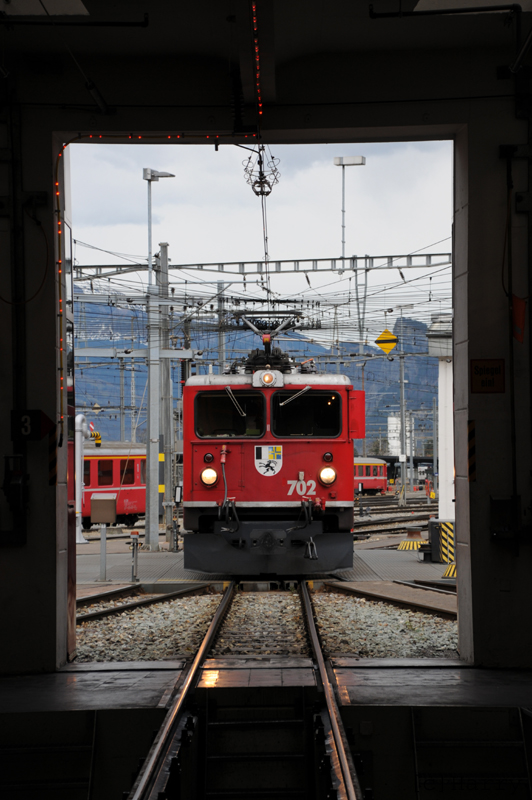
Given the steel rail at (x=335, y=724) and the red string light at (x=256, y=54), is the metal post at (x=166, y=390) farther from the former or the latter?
the red string light at (x=256, y=54)

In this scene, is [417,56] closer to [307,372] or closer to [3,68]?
[3,68]

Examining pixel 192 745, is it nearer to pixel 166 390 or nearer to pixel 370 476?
pixel 166 390

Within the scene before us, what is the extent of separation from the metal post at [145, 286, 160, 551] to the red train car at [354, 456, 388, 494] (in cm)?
2496

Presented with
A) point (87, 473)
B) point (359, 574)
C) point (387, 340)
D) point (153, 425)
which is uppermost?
point (387, 340)

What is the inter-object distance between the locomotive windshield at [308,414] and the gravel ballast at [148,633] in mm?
2709

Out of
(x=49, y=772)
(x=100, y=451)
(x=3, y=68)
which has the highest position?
(x=3, y=68)

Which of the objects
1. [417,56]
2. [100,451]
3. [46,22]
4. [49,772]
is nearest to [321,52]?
[417,56]

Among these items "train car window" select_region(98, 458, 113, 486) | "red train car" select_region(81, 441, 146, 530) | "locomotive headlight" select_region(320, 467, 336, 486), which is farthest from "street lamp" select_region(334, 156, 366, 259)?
"locomotive headlight" select_region(320, 467, 336, 486)

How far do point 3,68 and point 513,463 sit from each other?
17.1ft

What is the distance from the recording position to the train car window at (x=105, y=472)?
2462 centimetres

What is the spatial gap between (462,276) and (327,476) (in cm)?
457

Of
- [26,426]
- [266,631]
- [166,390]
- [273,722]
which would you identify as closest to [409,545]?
[166,390]

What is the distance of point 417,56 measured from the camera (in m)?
→ 6.53

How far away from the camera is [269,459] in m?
10.8
